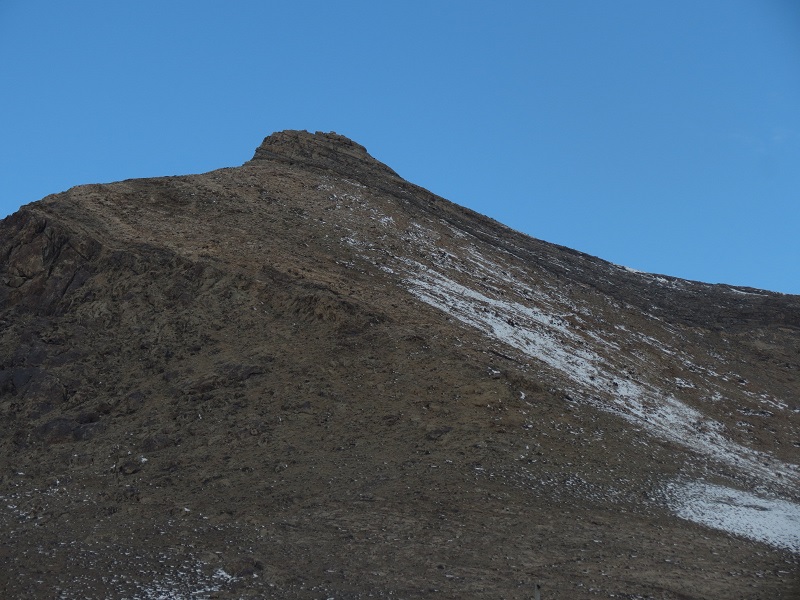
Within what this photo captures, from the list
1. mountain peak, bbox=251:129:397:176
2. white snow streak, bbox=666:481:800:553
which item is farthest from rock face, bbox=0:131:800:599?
mountain peak, bbox=251:129:397:176

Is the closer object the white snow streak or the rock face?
the rock face

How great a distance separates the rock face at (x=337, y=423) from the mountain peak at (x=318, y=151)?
5.54 meters

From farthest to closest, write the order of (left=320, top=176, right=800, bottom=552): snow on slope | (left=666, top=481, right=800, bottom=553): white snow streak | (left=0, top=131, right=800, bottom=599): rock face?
(left=320, top=176, right=800, bottom=552): snow on slope
(left=666, top=481, right=800, bottom=553): white snow streak
(left=0, top=131, right=800, bottom=599): rock face

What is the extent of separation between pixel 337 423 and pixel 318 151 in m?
22.6

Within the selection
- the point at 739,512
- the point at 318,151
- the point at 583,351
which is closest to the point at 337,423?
the point at 739,512

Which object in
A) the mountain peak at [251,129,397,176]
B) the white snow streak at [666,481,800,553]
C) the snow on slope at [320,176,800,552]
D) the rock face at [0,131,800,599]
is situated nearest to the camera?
the rock face at [0,131,800,599]

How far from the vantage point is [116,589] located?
1456 centimetres

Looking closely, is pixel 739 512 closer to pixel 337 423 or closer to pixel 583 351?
pixel 337 423

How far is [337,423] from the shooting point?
20703mm

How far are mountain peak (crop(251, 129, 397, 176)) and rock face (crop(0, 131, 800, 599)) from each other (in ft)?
18.2

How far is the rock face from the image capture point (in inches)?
631

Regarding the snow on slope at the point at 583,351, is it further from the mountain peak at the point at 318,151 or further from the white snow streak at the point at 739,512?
the mountain peak at the point at 318,151

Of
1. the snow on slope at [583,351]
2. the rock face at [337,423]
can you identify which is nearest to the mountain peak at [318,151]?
the snow on slope at [583,351]

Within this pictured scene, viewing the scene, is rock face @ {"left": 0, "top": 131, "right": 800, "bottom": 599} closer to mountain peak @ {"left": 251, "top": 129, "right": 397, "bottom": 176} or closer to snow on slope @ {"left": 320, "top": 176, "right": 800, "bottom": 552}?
snow on slope @ {"left": 320, "top": 176, "right": 800, "bottom": 552}
